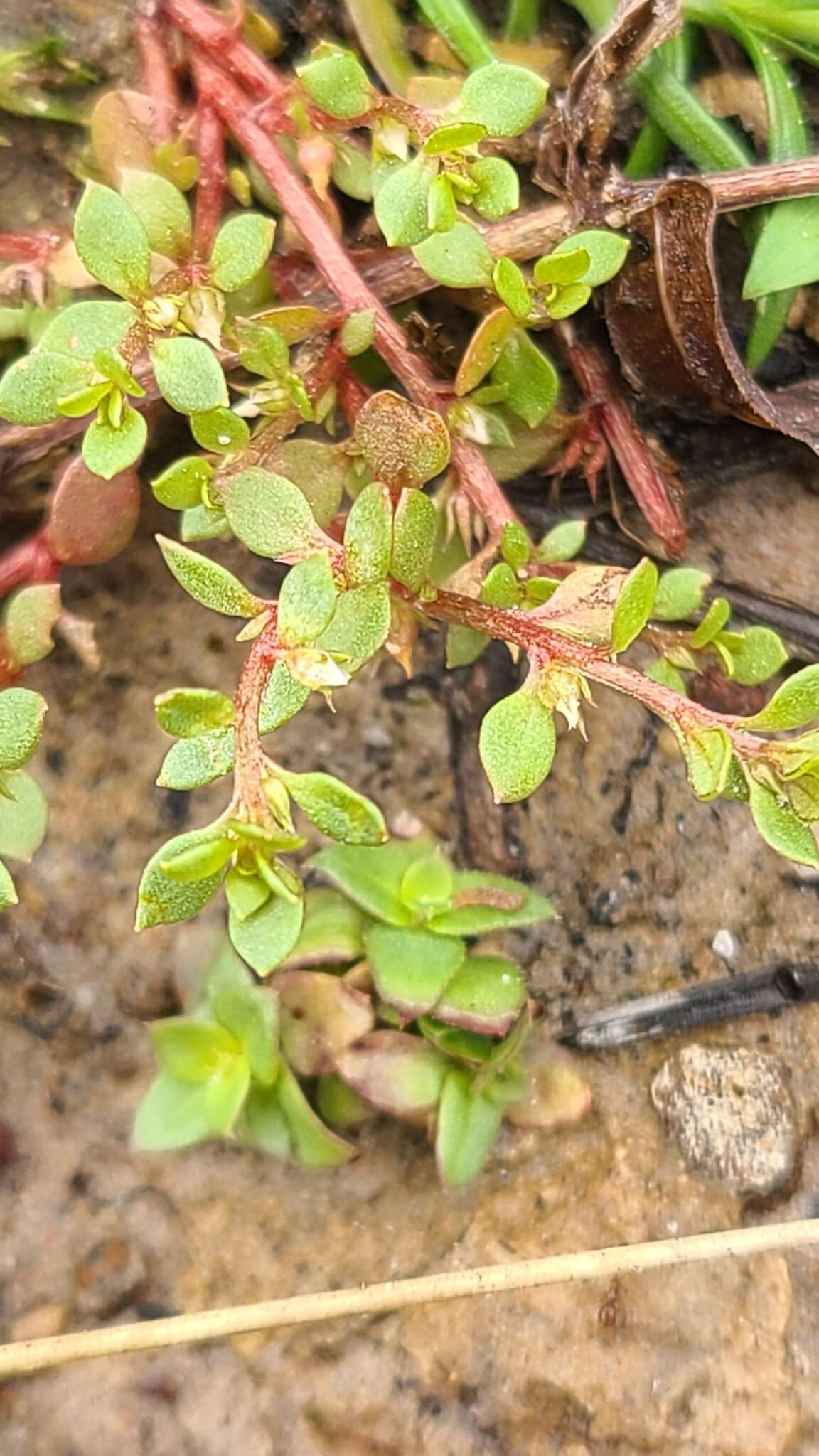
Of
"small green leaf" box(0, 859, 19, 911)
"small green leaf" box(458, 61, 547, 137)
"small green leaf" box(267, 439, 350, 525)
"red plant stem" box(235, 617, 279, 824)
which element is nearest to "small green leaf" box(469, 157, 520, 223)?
"small green leaf" box(458, 61, 547, 137)

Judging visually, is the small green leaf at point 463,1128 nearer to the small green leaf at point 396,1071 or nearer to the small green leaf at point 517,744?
the small green leaf at point 396,1071

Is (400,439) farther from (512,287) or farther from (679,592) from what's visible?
(679,592)

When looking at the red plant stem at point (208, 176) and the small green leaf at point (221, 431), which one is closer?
the small green leaf at point (221, 431)

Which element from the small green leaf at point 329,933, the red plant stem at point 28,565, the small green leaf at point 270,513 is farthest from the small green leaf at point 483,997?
the red plant stem at point 28,565

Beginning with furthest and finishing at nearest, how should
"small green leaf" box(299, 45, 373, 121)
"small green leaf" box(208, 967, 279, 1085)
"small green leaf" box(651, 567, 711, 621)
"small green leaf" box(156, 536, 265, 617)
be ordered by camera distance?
"small green leaf" box(208, 967, 279, 1085), "small green leaf" box(651, 567, 711, 621), "small green leaf" box(299, 45, 373, 121), "small green leaf" box(156, 536, 265, 617)

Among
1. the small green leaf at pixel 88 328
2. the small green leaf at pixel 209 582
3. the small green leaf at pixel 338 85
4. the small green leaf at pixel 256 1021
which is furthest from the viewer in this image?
the small green leaf at pixel 256 1021

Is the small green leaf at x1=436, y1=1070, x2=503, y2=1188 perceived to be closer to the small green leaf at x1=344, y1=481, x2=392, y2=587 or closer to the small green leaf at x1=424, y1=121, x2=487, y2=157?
the small green leaf at x1=344, y1=481, x2=392, y2=587
